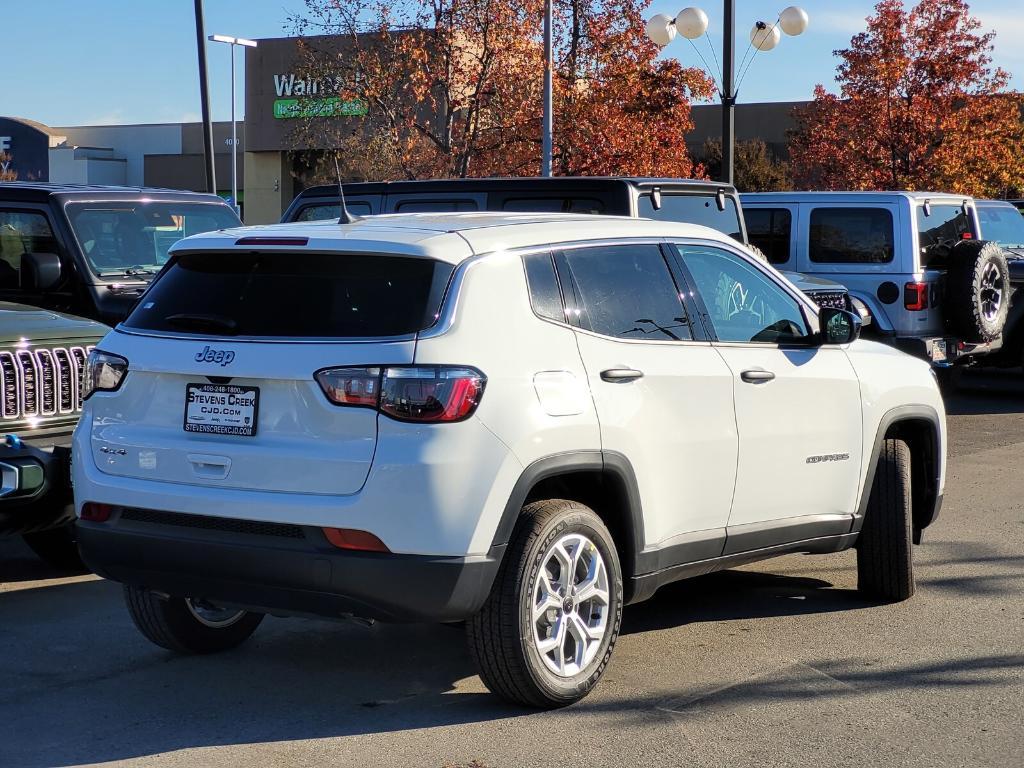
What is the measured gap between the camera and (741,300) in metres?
5.98

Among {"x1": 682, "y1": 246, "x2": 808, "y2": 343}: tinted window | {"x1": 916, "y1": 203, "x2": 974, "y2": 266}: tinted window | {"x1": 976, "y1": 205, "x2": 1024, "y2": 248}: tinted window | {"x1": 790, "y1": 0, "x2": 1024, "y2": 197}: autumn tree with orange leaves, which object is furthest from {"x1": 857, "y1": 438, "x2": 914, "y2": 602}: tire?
{"x1": 790, "y1": 0, "x2": 1024, "y2": 197}: autumn tree with orange leaves

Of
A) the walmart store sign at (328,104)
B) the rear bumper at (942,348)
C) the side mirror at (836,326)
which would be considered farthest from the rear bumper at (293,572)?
the walmart store sign at (328,104)

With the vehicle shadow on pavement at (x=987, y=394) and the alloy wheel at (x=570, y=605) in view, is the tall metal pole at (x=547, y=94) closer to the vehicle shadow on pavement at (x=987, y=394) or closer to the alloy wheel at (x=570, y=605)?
the vehicle shadow on pavement at (x=987, y=394)

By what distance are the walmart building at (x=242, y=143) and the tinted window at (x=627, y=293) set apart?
2110 cm

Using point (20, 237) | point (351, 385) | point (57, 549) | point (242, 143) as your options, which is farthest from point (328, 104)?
point (242, 143)

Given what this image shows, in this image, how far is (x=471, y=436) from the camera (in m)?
4.53

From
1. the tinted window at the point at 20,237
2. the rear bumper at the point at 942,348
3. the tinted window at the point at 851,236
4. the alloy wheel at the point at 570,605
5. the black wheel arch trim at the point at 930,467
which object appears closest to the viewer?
the alloy wheel at the point at 570,605

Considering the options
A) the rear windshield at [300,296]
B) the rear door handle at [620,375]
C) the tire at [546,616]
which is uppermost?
the rear windshield at [300,296]

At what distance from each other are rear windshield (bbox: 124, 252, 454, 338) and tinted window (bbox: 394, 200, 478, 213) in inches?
231

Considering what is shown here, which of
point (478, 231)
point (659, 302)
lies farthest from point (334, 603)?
point (659, 302)

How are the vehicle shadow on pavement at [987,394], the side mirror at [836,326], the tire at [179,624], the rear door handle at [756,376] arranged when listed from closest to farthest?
1. the tire at [179,624]
2. the rear door handle at [756,376]
3. the side mirror at [836,326]
4. the vehicle shadow on pavement at [987,394]

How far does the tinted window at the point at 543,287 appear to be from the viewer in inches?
196

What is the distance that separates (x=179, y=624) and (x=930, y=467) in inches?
144

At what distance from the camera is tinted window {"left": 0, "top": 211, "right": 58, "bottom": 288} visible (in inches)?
360
